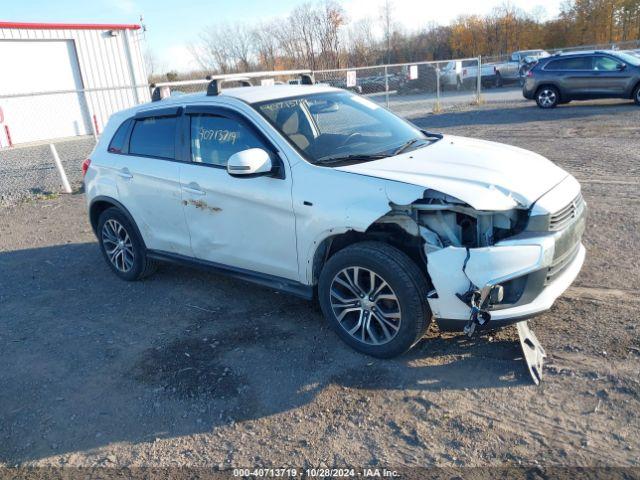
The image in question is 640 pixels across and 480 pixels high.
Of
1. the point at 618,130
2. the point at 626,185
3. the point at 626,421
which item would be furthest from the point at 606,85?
the point at 626,421

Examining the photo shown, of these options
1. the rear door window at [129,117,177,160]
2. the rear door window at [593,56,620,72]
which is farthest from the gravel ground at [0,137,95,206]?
the rear door window at [593,56,620,72]

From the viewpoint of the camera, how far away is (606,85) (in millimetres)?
15852

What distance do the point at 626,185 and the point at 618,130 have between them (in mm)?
5393

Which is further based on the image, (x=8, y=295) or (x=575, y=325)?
(x=8, y=295)

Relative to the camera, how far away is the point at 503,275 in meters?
3.31

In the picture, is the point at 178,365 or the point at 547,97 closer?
the point at 178,365

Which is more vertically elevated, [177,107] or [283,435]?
[177,107]

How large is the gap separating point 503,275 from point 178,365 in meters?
2.42

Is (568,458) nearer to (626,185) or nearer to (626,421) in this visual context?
(626,421)

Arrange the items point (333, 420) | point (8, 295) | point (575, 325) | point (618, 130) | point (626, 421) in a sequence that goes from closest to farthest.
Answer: point (626, 421), point (333, 420), point (575, 325), point (8, 295), point (618, 130)

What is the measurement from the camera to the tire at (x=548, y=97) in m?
16.8

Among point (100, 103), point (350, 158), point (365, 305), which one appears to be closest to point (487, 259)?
point (365, 305)

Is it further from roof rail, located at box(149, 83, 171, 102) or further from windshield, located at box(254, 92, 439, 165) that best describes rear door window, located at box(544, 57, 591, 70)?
roof rail, located at box(149, 83, 171, 102)

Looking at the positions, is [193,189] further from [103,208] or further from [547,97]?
[547,97]
